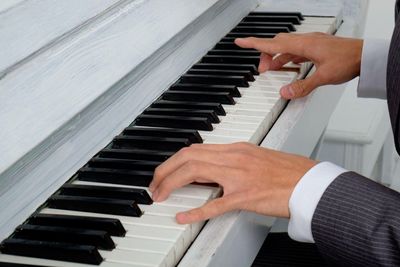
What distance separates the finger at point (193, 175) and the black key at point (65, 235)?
135mm

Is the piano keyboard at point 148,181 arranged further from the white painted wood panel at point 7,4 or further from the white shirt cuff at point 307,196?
the white painted wood panel at point 7,4

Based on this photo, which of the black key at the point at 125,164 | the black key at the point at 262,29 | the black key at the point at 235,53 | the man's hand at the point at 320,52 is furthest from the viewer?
the black key at the point at 262,29

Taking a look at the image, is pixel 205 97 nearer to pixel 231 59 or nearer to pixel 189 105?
pixel 189 105

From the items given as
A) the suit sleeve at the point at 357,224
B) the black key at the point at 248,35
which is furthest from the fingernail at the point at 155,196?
the black key at the point at 248,35

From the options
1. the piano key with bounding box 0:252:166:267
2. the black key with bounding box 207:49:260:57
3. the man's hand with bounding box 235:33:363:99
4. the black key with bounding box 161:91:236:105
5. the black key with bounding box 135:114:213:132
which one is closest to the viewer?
the piano key with bounding box 0:252:166:267

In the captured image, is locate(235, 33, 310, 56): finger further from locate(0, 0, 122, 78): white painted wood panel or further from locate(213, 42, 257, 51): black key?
locate(0, 0, 122, 78): white painted wood panel

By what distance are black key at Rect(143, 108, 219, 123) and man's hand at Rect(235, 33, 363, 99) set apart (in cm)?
26

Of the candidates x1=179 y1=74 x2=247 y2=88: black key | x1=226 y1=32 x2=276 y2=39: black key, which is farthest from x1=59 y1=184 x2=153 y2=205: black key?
x1=226 y1=32 x2=276 y2=39: black key

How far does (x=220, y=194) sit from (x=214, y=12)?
0.70 metres

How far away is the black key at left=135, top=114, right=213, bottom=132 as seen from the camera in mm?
1325

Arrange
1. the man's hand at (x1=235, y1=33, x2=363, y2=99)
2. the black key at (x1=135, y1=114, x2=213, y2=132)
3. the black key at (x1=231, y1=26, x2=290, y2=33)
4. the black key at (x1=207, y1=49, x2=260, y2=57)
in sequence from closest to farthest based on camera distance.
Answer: the black key at (x1=135, y1=114, x2=213, y2=132)
the man's hand at (x1=235, y1=33, x2=363, y2=99)
the black key at (x1=207, y1=49, x2=260, y2=57)
the black key at (x1=231, y1=26, x2=290, y2=33)

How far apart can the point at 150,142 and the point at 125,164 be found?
0.28ft

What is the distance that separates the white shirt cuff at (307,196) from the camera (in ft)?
3.62

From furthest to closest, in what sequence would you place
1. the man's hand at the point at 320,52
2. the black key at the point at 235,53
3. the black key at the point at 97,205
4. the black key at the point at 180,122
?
the black key at the point at 235,53 < the man's hand at the point at 320,52 < the black key at the point at 180,122 < the black key at the point at 97,205
